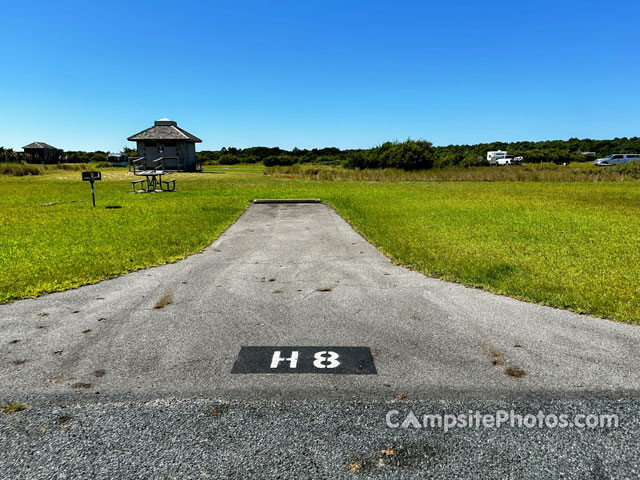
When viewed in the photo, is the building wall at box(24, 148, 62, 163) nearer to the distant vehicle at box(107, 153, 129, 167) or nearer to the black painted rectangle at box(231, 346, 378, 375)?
the distant vehicle at box(107, 153, 129, 167)

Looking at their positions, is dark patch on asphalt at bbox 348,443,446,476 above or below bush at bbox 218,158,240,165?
below

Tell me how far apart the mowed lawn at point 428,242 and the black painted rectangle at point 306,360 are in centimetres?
A: 288

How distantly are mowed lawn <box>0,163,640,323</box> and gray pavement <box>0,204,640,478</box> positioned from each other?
757 millimetres

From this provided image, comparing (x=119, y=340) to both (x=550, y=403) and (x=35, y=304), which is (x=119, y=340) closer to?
(x=35, y=304)

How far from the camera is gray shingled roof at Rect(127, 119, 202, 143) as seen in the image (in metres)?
43.4

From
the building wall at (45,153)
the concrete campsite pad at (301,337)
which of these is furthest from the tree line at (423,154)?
the concrete campsite pad at (301,337)

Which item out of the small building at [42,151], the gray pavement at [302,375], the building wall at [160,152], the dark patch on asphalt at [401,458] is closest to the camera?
the dark patch on asphalt at [401,458]

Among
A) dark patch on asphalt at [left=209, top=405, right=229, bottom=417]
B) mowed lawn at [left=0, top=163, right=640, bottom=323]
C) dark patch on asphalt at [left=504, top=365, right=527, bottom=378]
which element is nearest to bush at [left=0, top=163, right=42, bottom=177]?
mowed lawn at [left=0, top=163, right=640, bottom=323]

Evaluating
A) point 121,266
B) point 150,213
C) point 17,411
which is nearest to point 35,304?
point 121,266

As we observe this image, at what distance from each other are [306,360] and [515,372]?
1.74m

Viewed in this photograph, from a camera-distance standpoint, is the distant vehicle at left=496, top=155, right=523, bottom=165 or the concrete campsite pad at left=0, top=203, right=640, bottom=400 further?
the distant vehicle at left=496, top=155, right=523, bottom=165

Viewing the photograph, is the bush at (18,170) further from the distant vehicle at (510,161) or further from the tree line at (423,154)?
the distant vehicle at (510,161)

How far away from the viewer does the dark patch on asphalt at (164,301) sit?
491 centimetres

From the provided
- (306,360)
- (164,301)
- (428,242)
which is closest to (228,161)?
(428,242)
